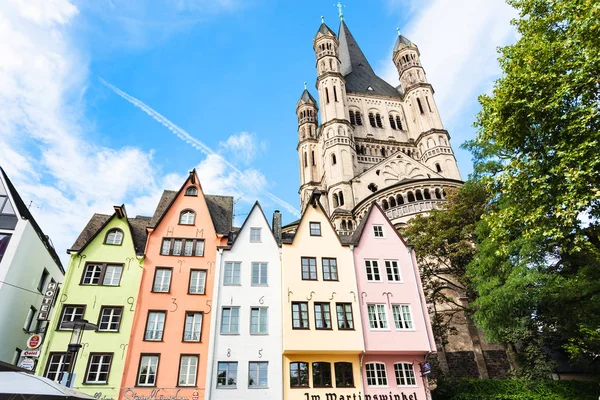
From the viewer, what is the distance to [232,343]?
64.1 ft

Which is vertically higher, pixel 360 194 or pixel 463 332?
pixel 360 194

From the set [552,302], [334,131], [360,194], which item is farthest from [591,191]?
[334,131]

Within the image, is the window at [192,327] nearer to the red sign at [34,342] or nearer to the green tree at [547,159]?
the red sign at [34,342]

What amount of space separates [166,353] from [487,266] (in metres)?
18.4

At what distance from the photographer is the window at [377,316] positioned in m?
20.7

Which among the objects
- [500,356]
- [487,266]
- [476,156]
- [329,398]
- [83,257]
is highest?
[476,156]

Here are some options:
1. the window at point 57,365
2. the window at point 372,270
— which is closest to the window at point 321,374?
the window at point 372,270

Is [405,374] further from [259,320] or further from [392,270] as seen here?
[259,320]

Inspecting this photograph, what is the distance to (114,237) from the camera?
22.4 metres

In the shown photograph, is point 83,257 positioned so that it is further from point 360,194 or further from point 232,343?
point 360,194

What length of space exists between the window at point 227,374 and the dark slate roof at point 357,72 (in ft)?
199

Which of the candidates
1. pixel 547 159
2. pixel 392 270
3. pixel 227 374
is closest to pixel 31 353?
pixel 227 374

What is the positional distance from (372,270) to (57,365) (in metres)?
17.4

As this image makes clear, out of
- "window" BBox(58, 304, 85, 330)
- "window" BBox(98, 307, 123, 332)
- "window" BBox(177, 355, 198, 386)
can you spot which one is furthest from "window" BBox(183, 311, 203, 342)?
"window" BBox(58, 304, 85, 330)
